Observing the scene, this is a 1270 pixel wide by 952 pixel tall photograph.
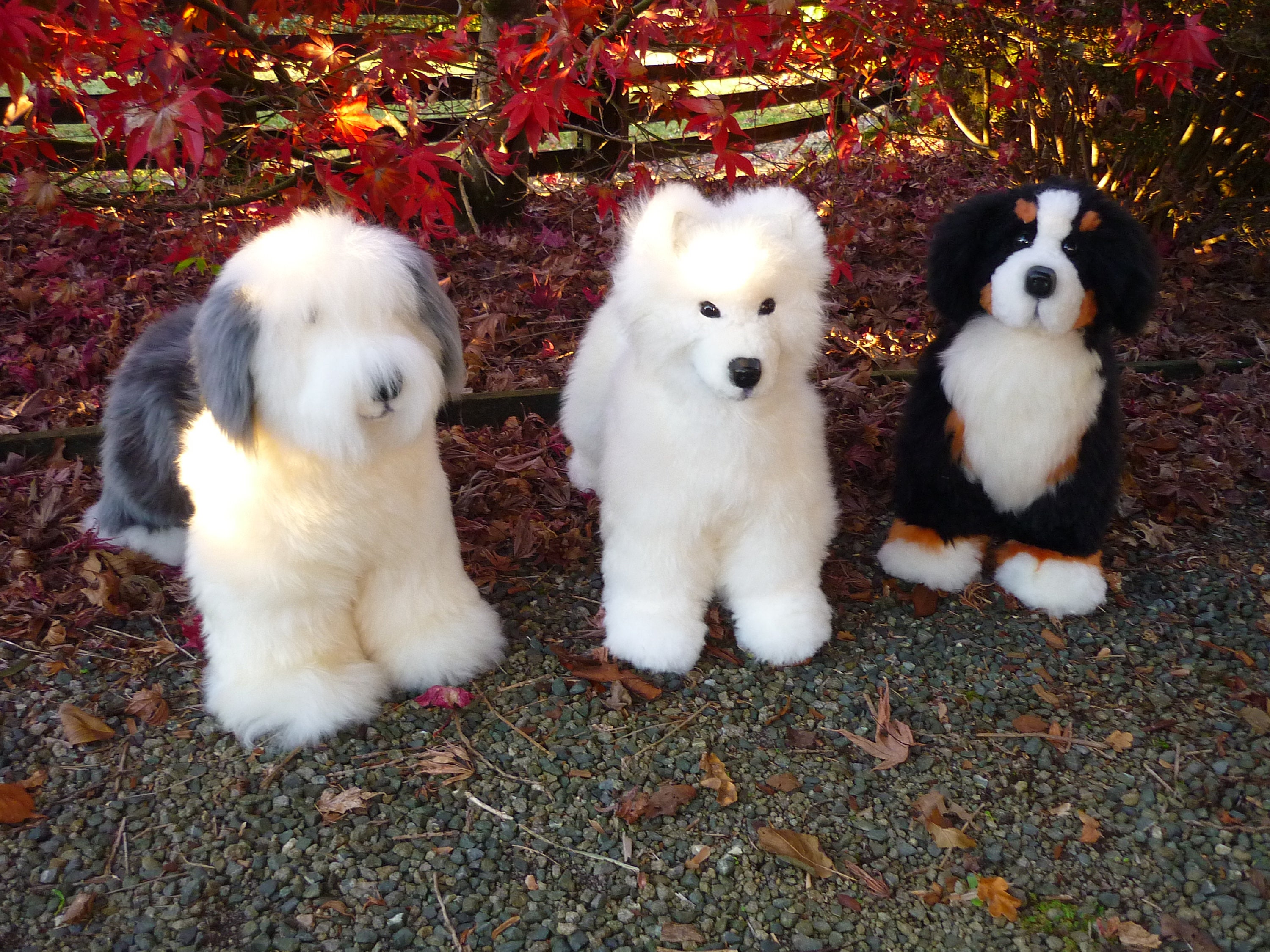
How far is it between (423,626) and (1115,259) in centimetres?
204

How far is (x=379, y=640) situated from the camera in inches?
101

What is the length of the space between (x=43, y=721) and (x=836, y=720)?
2054 mm

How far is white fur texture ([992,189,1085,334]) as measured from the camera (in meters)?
2.49

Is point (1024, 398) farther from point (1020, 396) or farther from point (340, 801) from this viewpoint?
point (340, 801)

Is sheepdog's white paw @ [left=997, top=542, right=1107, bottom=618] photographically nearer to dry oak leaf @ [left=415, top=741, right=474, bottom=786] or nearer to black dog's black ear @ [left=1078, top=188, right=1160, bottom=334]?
black dog's black ear @ [left=1078, top=188, right=1160, bottom=334]

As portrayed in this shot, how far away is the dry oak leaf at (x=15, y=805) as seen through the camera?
2.21m

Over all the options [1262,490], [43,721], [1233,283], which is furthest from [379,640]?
[1233,283]

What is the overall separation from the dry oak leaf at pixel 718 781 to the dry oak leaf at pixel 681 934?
13.5 inches

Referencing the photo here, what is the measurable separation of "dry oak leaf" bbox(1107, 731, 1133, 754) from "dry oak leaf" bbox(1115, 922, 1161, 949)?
21.2 inches

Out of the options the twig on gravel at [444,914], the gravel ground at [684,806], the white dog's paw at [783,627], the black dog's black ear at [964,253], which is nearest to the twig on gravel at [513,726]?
the gravel ground at [684,806]

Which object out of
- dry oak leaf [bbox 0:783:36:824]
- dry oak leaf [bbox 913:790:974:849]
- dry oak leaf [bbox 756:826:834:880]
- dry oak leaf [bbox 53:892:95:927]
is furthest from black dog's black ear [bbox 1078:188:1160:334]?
dry oak leaf [bbox 0:783:36:824]

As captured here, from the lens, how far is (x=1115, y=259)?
Answer: 2506 mm

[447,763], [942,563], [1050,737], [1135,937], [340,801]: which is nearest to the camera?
[1135,937]

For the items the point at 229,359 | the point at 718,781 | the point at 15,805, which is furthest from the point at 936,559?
the point at 15,805
